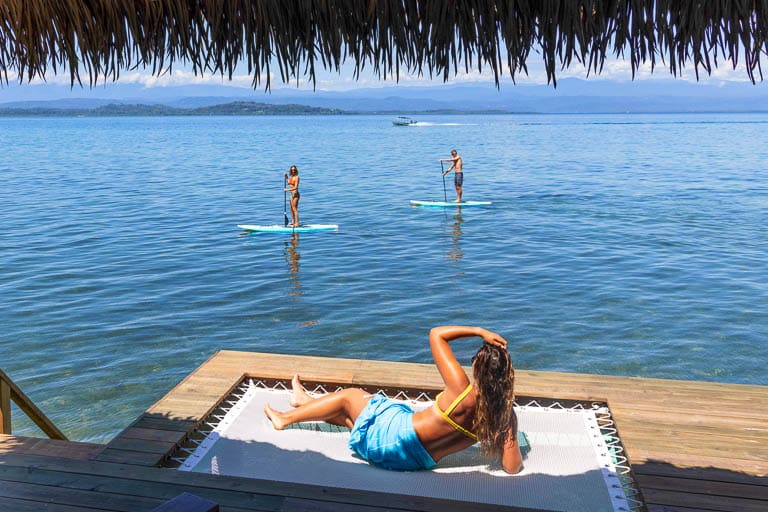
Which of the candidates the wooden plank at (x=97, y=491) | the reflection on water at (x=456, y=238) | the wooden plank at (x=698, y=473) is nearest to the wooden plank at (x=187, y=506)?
the wooden plank at (x=97, y=491)

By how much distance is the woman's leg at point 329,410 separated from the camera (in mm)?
4477

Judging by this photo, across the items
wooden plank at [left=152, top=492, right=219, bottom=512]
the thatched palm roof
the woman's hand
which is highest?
the thatched palm roof

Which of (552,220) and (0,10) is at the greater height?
(0,10)

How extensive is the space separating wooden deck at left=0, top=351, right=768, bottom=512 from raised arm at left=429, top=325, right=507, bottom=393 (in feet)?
2.35

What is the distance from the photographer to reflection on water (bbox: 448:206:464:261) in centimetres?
1386

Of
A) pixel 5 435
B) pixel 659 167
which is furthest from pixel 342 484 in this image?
pixel 659 167

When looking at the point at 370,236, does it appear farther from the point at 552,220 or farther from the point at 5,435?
the point at 5,435

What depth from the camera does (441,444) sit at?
4062mm

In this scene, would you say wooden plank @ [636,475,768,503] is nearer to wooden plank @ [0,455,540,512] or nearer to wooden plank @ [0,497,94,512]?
wooden plank @ [0,455,540,512]

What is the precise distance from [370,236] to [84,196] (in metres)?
13.3

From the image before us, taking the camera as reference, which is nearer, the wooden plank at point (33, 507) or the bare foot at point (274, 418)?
the wooden plank at point (33, 507)

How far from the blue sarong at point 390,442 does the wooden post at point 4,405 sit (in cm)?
205

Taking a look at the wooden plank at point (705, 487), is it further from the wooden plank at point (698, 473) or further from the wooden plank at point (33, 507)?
the wooden plank at point (33, 507)

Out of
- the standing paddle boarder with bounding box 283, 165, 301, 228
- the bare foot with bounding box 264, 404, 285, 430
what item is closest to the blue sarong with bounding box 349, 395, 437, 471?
the bare foot with bounding box 264, 404, 285, 430
